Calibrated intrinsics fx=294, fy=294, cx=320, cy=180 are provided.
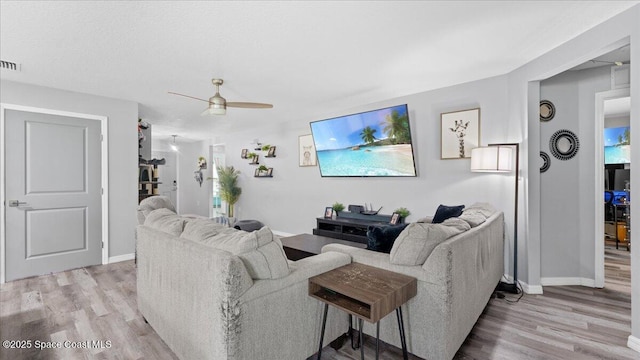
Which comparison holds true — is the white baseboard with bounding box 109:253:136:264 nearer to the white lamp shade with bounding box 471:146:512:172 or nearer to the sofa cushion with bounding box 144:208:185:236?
the sofa cushion with bounding box 144:208:185:236

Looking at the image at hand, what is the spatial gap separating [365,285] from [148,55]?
9.16ft

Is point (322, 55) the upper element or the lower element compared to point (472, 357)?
upper

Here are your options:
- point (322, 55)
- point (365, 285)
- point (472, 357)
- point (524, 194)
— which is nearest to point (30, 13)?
point (322, 55)

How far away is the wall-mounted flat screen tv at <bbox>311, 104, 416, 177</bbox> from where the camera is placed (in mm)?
4105

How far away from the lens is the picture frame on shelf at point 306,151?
5.48 m

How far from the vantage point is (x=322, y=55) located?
9.30 ft

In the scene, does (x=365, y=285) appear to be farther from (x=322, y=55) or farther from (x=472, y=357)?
(x=322, y=55)

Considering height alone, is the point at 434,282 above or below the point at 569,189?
below

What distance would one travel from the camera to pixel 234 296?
142cm

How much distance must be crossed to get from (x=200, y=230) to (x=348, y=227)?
298 cm

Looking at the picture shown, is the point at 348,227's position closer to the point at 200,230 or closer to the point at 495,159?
the point at 495,159

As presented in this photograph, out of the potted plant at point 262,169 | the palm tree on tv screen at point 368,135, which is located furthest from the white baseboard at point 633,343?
the potted plant at point 262,169

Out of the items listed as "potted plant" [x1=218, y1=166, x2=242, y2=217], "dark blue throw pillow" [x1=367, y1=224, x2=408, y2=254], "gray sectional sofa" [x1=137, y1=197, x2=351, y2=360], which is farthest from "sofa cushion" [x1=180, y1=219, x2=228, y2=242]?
"potted plant" [x1=218, y1=166, x2=242, y2=217]

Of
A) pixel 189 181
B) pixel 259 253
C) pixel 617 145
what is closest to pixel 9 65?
pixel 259 253
